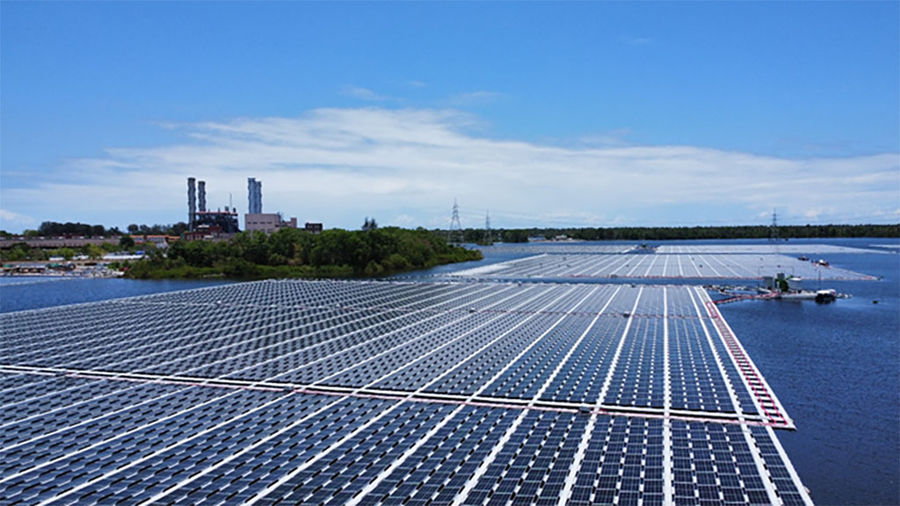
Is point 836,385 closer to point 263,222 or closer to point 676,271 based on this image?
point 676,271

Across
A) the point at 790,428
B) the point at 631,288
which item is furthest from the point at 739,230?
the point at 790,428

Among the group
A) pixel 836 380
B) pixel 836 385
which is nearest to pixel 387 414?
pixel 836 385

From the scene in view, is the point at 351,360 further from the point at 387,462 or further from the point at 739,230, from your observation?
the point at 739,230

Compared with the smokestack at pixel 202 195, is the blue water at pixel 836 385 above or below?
below

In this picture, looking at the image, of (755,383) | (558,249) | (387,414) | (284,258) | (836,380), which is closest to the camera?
(387,414)

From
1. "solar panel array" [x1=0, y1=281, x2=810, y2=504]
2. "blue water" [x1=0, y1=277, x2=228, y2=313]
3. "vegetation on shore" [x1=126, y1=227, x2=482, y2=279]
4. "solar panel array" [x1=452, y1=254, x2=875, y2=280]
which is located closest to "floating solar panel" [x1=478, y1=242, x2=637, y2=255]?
"solar panel array" [x1=452, y1=254, x2=875, y2=280]

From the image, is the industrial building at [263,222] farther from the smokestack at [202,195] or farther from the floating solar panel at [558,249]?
the floating solar panel at [558,249]

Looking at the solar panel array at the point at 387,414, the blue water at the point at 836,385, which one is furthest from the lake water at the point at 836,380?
the solar panel array at the point at 387,414
